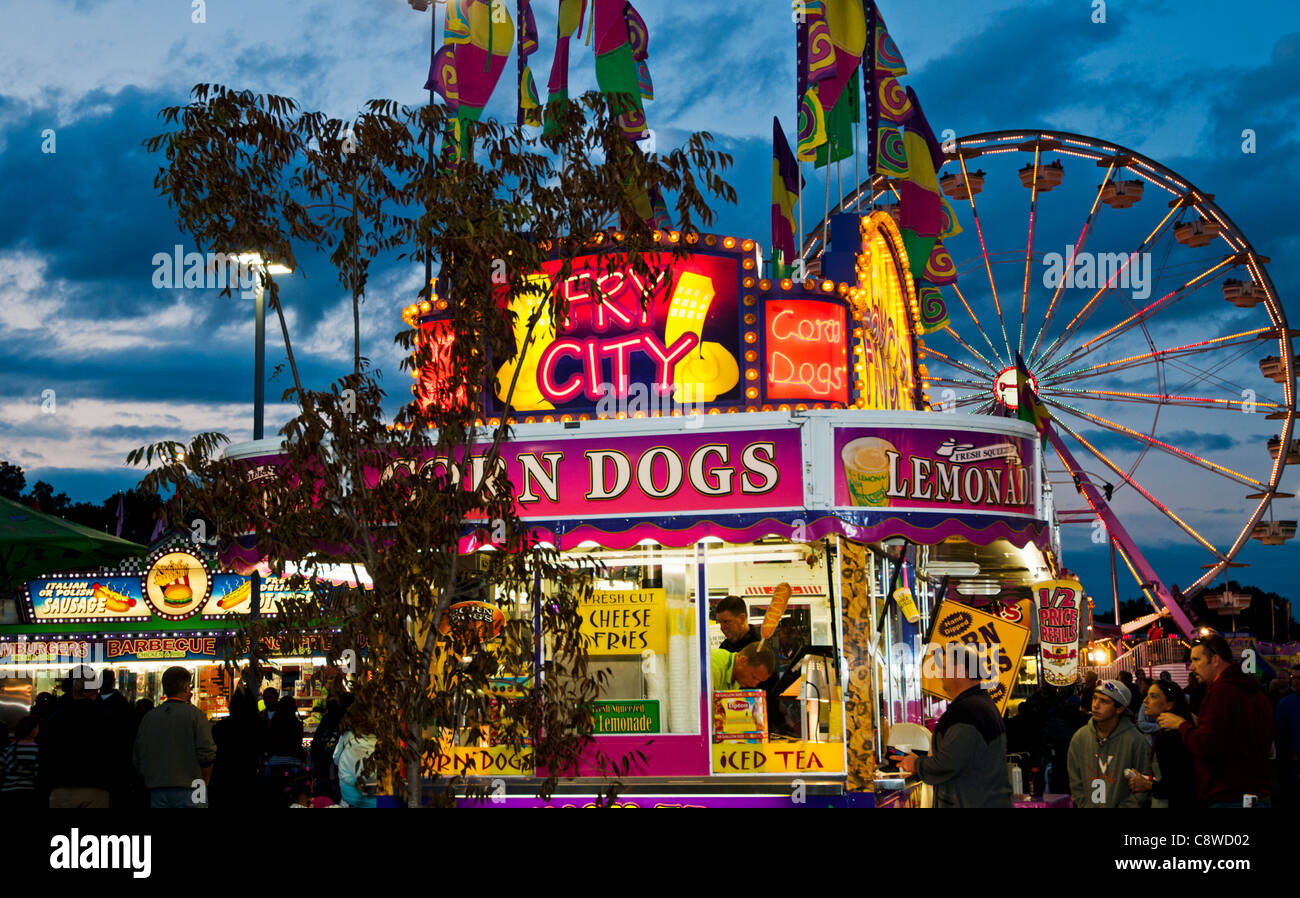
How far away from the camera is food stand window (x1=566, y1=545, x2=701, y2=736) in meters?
11.1

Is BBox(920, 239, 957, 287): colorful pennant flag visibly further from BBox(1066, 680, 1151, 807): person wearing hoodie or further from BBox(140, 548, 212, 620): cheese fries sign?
BBox(140, 548, 212, 620): cheese fries sign

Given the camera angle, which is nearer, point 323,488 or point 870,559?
point 323,488

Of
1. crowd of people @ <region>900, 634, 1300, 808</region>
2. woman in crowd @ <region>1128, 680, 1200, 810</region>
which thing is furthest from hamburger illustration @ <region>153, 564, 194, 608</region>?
woman in crowd @ <region>1128, 680, 1200, 810</region>

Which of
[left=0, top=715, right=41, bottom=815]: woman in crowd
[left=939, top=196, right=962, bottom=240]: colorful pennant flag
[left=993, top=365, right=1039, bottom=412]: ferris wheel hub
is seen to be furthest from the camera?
[left=993, top=365, right=1039, bottom=412]: ferris wheel hub

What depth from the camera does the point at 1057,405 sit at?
113 feet

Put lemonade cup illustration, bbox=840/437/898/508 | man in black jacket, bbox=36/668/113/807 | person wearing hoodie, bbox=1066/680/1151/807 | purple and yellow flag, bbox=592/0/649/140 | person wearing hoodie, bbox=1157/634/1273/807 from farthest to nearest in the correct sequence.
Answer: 1. purple and yellow flag, bbox=592/0/649/140
2. lemonade cup illustration, bbox=840/437/898/508
3. man in black jacket, bbox=36/668/113/807
4. person wearing hoodie, bbox=1066/680/1151/807
5. person wearing hoodie, bbox=1157/634/1273/807

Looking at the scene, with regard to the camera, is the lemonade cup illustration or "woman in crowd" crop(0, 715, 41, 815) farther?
the lemonade cup illustration

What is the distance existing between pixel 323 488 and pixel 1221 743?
552 centimetres

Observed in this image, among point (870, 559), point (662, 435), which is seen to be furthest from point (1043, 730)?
point (662, 435)

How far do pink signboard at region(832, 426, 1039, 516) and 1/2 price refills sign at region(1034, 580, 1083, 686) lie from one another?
31.4 feet

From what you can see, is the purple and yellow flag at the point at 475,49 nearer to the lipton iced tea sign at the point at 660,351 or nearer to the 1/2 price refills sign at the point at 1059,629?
the lipton iced tea sign at the point at 660,351

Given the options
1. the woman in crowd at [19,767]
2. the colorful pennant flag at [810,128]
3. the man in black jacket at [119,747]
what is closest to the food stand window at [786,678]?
the man in black jacket at [119,747]
